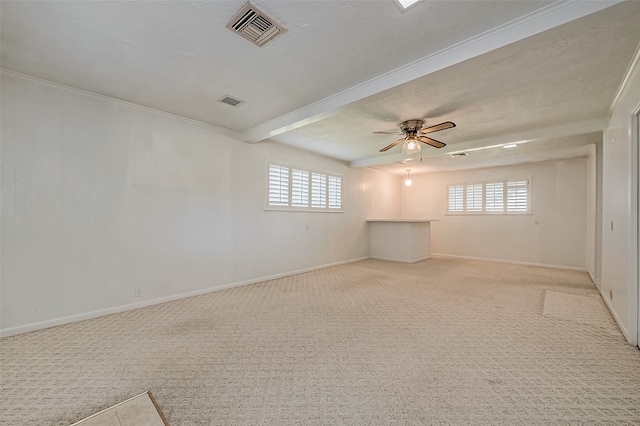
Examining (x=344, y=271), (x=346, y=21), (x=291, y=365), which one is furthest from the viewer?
(x=344, y=271)

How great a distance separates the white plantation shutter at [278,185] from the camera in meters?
4.98

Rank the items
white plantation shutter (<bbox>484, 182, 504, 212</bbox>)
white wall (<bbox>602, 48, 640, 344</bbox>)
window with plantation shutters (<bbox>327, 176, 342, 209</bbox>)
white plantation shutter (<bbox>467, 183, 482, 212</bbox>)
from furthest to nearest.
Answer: white plantation shutter (<bbox>467, 183, 482, 212</bbox>) → white plantation shutter (<bbox>484, 182, 504, 212</bbox>) → window with plantation shutters (<bbox>327, 176, 342, 209</bbox>) → white wall (<bbox>602, 48, 640, 344</bbox>)

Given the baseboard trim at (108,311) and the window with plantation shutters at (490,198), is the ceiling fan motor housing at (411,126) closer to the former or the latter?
the baseboard trim at (108,311)

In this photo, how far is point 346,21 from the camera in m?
1.92

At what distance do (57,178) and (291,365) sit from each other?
3.25m

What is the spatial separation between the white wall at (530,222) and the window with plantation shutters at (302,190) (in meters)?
3.63

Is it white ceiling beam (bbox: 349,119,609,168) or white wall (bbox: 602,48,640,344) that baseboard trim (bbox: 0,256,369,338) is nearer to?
white ceiling beam (bbox: 349,119,609,168)

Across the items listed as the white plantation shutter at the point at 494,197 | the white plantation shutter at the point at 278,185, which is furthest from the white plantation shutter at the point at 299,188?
the white plantation shutter at the point at 494,197

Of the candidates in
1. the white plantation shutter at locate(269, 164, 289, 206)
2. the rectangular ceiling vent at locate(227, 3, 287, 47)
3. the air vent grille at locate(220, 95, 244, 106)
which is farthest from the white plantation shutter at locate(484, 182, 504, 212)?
the rectangular ceiling vent at locate(227, 3, 287, 47)

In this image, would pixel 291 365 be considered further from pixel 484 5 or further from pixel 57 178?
pixel 57 178

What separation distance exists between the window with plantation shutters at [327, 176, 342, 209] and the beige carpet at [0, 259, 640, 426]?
10.1 ft

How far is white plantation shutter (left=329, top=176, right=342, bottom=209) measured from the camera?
6.33 m

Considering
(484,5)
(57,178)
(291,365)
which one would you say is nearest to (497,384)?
(291,365)

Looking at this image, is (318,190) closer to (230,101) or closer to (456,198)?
(230,101)
